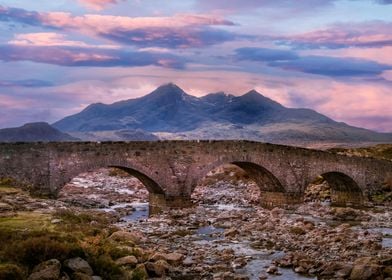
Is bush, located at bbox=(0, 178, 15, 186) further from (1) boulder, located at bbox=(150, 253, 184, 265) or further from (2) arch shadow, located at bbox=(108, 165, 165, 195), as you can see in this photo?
(1) boulder, located at bbox=(150, 253, 184, 265)

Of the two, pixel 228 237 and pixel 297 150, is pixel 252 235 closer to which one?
pixel 228 237

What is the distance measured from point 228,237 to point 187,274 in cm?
845

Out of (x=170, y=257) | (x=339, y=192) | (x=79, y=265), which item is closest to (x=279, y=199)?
(x=339, y=192)

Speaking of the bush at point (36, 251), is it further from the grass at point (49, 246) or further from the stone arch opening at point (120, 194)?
the stone arch opening at point (120, 194)

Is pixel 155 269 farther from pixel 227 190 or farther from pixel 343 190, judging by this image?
pixel 343 190

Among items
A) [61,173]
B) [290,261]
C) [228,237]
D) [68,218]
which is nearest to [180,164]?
[61,173]

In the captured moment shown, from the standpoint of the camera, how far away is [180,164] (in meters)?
38.8

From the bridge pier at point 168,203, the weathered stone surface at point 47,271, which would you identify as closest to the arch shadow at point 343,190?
the bridge pier at point 168,203

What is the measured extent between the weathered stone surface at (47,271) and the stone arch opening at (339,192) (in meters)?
38.3

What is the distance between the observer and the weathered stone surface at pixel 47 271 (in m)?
15.4

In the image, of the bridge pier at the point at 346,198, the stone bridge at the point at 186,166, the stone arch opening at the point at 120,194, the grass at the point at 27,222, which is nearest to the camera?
the grass at the point at 27,222

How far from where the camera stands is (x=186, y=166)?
38.9 meters

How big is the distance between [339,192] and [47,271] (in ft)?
139

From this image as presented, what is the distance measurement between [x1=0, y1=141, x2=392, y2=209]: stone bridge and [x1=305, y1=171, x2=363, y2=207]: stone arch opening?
9cm
